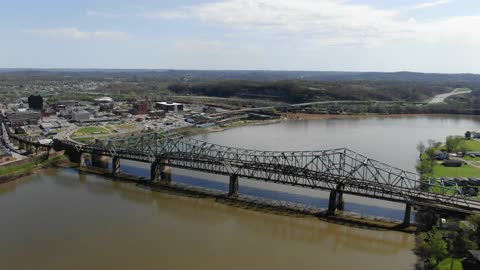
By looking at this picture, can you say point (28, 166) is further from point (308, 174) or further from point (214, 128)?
point (214, 128)

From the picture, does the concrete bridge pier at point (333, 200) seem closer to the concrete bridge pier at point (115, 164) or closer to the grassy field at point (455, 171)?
the grassy field at point (455, 171)

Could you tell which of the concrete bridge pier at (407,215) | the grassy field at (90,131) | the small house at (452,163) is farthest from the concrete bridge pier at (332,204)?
the grassy field at (90,131)

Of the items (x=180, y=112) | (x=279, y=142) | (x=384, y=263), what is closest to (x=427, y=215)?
(x=384, y=263)

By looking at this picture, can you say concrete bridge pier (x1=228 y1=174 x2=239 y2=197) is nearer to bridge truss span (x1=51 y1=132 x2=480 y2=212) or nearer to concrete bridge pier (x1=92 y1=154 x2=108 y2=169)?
bridge truss span (x1=51 y1=132 x2=480 y2=212)

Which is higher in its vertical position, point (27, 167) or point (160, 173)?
point (160, 173)

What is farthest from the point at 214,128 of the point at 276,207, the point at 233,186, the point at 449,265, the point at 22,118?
the point at 449,265
